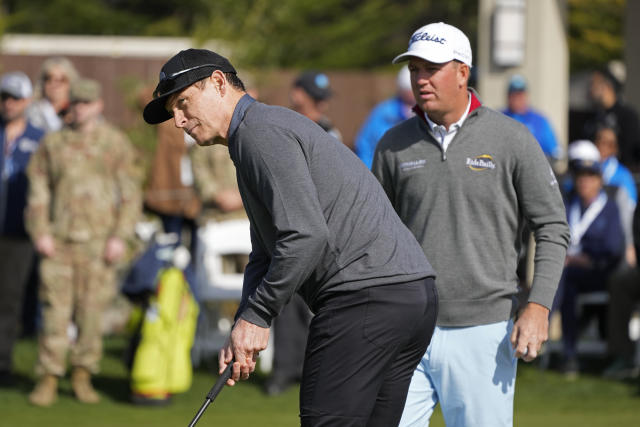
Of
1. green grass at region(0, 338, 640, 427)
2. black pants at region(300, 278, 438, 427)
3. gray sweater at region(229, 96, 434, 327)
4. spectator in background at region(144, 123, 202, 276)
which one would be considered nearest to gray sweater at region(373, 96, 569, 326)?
gray sweater at region(229, 96, 434, 327)

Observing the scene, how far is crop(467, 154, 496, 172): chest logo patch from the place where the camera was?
15.6 ft

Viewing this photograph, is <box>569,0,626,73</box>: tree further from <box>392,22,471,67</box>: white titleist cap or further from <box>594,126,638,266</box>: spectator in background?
<box>392,22,471,67</box>: white titleist cap

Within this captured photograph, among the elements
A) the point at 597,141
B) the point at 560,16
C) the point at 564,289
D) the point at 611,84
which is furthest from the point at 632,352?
the point at 560,16

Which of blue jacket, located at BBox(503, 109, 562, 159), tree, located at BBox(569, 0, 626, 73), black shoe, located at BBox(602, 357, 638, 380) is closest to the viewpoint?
black shoe, located at BBox(602, 357, 638, 380)

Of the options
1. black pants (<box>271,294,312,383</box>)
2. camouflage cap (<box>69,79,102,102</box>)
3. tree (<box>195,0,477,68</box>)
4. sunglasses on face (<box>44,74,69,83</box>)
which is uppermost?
tree (<box>195,0,477,68</box>)

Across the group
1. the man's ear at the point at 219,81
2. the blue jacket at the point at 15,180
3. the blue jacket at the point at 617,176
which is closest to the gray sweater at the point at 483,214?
the man's ear at the point at 219,81

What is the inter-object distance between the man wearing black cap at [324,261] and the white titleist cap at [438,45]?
84 centimetres

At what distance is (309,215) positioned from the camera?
3832mm

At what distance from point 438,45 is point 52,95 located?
6509 mm

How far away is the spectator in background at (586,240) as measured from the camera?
9.84 meters

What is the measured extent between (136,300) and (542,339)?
512cm

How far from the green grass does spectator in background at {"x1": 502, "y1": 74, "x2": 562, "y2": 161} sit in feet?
7.11

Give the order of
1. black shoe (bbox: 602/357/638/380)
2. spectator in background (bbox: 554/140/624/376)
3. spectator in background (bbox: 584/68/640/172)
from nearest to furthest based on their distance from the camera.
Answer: black shoe (bbox: 602/357/638/380), spectator in background (bbox: 554/140/624/376), spectator in background (bbox: 584/68/640/172)

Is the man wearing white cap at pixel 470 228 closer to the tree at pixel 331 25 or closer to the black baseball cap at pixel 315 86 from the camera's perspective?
the black baseball cap at pixel 315 86
